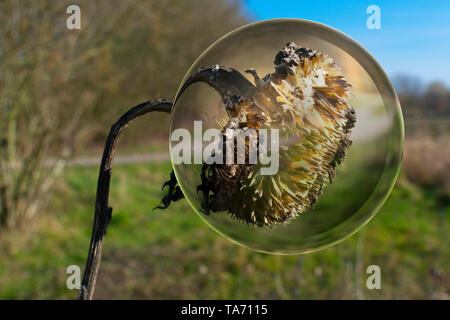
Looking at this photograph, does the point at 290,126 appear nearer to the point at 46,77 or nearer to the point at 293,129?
the point at 293,129

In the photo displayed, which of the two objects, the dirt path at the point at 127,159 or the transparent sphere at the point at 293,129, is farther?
the dirt path at the point at 127,159

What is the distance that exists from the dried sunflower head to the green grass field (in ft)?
6.60

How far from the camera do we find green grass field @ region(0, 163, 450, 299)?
331 cm

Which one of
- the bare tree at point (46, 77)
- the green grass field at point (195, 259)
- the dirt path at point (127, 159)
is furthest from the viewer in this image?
the dirt path at point (127, 159)

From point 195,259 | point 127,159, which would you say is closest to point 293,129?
point 195,259

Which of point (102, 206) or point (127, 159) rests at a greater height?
point (127, 159)

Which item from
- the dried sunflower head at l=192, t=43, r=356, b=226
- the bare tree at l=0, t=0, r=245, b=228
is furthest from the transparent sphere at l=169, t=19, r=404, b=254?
the bare tree at l=0, t=0, r=245, b=228

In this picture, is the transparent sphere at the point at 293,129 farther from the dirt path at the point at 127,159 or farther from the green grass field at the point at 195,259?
the dirt path at the point at 127,159

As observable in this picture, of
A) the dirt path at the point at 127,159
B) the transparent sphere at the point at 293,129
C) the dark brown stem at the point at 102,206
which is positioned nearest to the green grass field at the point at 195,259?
the transparent sphere at the point at 293,129

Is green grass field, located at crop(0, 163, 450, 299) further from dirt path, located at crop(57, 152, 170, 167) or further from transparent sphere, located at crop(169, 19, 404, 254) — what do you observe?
dirt path, located at crop(57, 152, 170, 167)

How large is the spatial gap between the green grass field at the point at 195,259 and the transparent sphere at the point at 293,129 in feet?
6.29

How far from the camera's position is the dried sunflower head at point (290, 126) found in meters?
0.75

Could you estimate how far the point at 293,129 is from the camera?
75cm

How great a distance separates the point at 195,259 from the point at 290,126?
11.2ft
